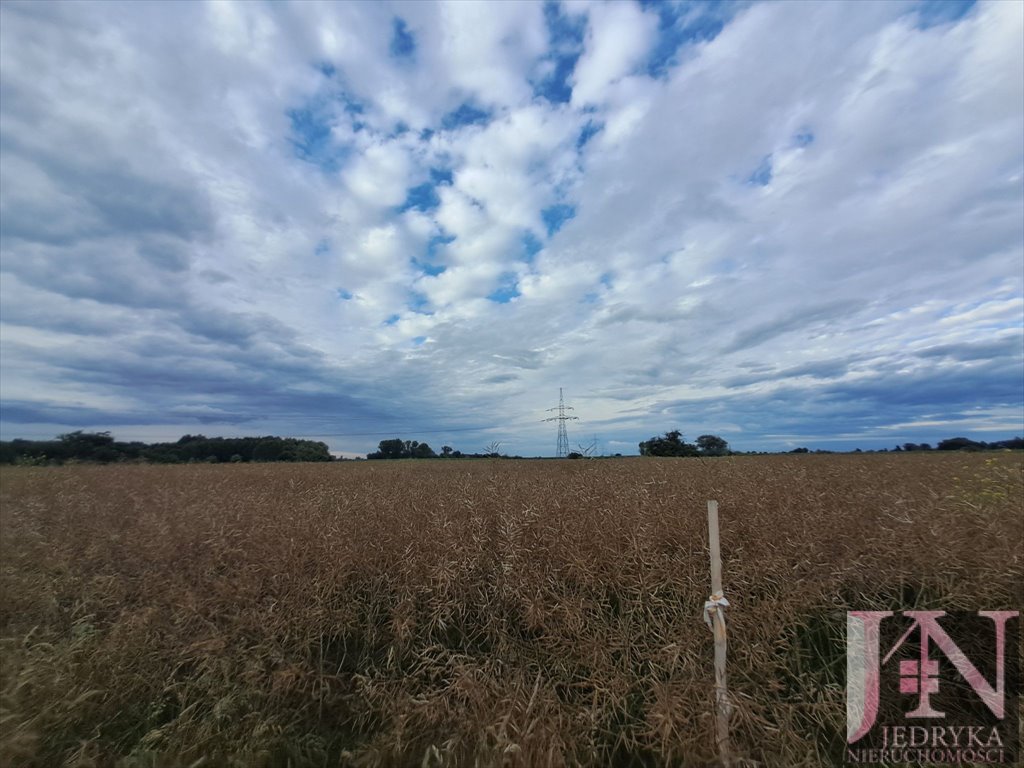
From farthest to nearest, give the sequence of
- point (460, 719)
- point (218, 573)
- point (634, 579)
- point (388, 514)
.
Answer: point (388, 514) → point (218, 573) → point (634, 579) → point (460, 719)

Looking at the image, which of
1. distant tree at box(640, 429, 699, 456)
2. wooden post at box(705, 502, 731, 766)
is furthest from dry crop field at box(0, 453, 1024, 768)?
distant tree at box(640, 429, 699, 456)

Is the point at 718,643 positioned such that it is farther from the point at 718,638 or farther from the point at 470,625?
the point at 470,625

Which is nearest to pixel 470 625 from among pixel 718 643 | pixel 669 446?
pixel 718 643

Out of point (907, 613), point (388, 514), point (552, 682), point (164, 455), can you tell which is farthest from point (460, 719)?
point (164, 455)

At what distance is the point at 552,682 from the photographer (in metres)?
2.62

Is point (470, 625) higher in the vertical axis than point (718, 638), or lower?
lower

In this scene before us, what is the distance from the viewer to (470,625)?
3180 millimetres

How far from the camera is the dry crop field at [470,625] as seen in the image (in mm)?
2371

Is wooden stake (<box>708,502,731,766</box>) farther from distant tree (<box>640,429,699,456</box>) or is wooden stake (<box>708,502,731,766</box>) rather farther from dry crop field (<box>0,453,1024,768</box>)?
distant tree (<box>640,429,699,456</box>)

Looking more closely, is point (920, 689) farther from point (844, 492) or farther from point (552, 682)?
point (844, 492)

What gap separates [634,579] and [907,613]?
1.85 m

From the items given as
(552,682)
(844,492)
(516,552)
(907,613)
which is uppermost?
(844,492)

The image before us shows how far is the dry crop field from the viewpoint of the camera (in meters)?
2.37

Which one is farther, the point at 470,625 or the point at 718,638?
the point at 470,625
